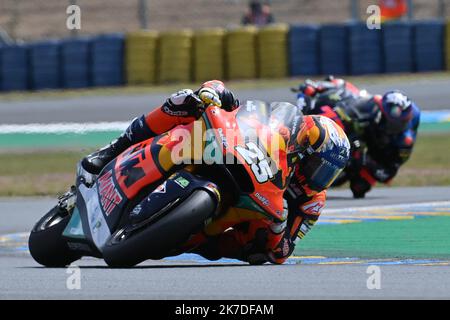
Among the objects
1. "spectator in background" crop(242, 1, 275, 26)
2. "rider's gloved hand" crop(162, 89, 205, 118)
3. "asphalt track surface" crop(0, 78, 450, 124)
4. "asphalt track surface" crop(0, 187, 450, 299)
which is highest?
"rider's gloved hand" crop(162, 89, 205, 118)

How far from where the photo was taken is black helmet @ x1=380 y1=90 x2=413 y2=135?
40.1ft

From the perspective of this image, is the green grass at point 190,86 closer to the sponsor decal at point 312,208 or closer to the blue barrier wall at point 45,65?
the blue barrier wall at point 45,65

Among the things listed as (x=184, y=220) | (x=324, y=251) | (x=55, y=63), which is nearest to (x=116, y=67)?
(x=55, y=63)

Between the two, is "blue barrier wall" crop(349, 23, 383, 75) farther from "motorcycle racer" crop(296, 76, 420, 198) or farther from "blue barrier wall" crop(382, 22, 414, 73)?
"motorcycle racer" crop(296, 76, 420, 198)

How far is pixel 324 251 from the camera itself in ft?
27.5

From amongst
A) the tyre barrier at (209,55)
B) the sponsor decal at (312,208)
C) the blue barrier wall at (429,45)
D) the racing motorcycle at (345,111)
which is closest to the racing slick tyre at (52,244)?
the sponsor decal at (312,208)

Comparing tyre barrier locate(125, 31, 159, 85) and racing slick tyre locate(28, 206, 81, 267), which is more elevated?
racing slick tyre locate(28, 206, 81, 267)

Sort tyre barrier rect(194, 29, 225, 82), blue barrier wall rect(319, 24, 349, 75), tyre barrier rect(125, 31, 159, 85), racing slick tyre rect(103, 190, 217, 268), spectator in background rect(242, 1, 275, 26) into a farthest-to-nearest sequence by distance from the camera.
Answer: spectator in background rect(242, 1, 275, 26)
tyre barrier rect(125, 31, 159, 85)
tyre barrier rect(194, 29, 225, 82)
blue barrier wall rect(319, 24, 349, 75)
racing slick tyre rect(103, 190, 217, 268)

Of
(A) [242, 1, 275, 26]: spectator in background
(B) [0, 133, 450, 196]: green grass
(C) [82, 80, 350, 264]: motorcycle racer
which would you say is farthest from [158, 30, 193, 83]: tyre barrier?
(C) [82, 80, 350, 264]: motorcycle racer

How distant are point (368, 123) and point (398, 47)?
38.7 feet

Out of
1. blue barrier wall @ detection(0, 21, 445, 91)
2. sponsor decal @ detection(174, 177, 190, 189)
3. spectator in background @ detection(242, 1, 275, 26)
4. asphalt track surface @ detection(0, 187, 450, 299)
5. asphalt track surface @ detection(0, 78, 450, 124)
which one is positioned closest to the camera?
asphalt track surface @ detection(0, 187, 450, 299)

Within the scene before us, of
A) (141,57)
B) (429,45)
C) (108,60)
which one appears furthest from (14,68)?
(429,45)

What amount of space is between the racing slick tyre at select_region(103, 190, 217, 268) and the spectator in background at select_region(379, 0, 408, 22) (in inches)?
785
